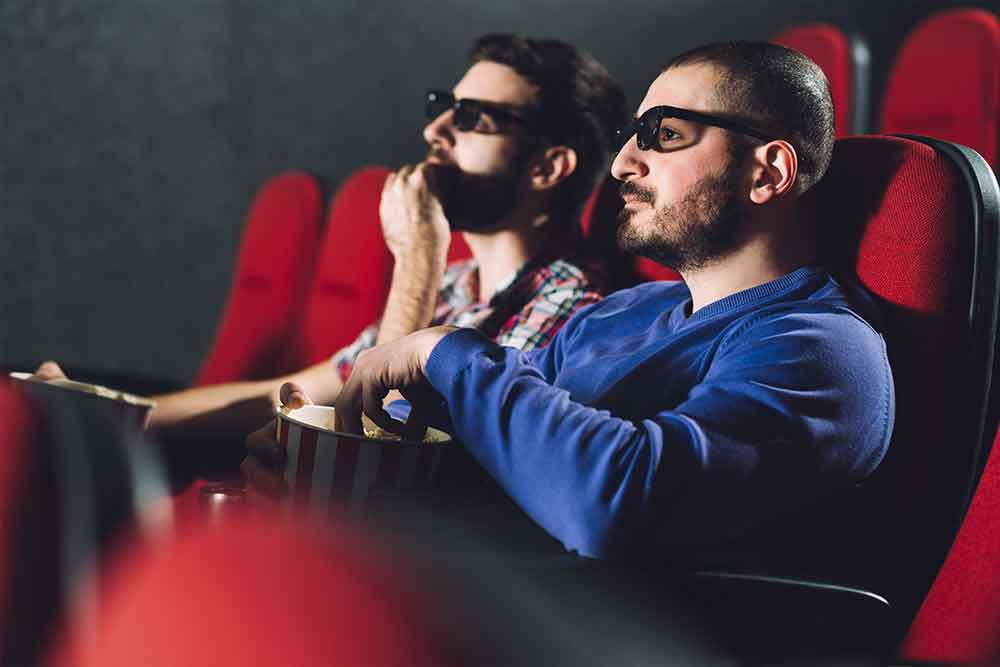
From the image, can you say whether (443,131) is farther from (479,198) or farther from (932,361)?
(932,361)

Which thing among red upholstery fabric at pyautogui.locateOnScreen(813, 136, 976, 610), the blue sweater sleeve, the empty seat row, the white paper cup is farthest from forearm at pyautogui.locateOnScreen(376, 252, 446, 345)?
the empty seat row

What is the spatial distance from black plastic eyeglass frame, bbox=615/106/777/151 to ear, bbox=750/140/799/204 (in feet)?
0.05

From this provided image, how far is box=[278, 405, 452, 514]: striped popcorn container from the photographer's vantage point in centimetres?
81

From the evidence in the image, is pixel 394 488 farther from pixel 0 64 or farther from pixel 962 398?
pixel 0 64

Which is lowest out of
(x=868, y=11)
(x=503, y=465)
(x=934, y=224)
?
(x=503, y=465)

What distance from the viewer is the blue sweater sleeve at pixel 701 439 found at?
746mm

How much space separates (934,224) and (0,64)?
123 inches

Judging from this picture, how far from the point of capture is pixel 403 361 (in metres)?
0.92

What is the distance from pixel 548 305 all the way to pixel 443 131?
1.21ft

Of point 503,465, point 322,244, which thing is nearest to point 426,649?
point 503,465

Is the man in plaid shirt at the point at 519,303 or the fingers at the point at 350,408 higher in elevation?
the fingers at the point at 350,408

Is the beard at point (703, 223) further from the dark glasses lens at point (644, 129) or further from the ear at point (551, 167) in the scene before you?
the ear at point (551, 167)

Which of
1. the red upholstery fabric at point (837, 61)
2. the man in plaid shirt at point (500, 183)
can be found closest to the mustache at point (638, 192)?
the man in plaid shirt at point (500, 183)

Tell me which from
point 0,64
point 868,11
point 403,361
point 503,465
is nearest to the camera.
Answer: point 503,465
